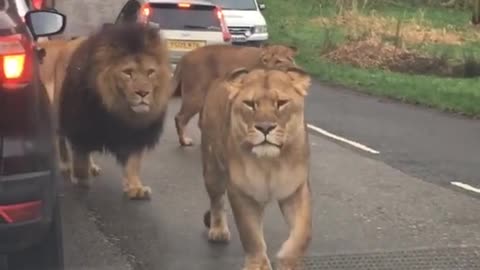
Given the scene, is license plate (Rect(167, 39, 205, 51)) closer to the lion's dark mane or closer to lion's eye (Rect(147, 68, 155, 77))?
the lion's dark mane

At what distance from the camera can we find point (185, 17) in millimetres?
19438

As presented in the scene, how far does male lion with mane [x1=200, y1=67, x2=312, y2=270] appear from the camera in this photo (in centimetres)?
605

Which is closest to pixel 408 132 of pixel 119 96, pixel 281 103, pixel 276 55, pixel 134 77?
pixel 276 55

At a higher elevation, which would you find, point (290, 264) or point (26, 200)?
point (26, 200)

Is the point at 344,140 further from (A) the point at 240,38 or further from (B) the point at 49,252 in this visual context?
(A) the point at 240,38

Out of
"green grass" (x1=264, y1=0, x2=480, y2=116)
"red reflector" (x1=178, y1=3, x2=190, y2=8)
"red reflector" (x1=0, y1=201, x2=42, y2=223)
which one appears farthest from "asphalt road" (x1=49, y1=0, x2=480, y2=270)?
"red reflector" (x1=178, y1=3, x2=190, y2=8)

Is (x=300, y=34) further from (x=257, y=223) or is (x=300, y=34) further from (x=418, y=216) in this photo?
(x=257, y=223)

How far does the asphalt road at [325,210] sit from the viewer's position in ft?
24.2

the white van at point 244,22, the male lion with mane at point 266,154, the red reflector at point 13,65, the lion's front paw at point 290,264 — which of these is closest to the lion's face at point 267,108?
the male lion with mane at point 266,154

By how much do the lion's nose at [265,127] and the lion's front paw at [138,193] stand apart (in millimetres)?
3162

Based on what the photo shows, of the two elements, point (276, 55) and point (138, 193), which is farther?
point (276, 55)

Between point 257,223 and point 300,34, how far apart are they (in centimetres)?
2701

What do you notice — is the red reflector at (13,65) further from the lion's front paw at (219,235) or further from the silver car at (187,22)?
the silver car at (187,22)

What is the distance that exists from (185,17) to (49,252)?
46.4 feet
